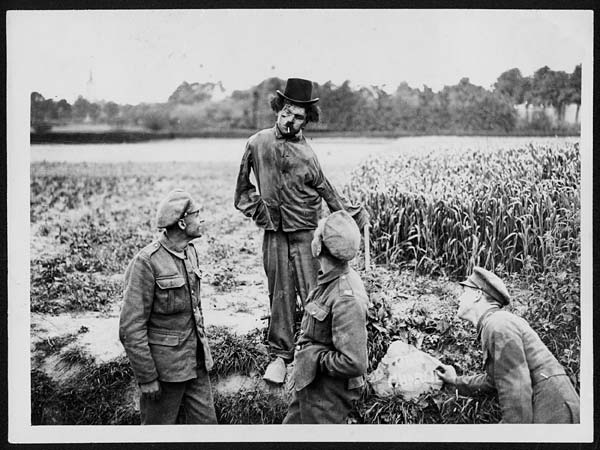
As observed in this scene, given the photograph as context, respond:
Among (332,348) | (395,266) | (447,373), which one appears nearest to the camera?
(332,348)

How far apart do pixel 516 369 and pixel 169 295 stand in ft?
9.08

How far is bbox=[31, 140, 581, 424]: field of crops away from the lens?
24.0 feet

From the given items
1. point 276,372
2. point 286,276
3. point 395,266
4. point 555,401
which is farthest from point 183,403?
point 555,401

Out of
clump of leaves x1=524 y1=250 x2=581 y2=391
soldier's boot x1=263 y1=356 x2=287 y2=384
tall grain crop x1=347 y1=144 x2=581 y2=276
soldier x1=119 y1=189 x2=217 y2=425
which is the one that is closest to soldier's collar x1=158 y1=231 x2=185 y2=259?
soldier x1=119 y1=189 x2=217 y2=425

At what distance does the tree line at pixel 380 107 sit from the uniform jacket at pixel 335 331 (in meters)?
2.65

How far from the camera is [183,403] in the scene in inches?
270

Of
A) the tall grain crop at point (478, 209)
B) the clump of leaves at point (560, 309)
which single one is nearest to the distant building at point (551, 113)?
the tall grain crop at point (478, 209)

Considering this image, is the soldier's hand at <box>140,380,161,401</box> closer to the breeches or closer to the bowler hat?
the bowler hat

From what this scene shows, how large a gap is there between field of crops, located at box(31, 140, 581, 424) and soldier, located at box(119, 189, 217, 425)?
0.79 m

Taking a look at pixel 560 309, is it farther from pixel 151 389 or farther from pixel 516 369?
pixel 151 389

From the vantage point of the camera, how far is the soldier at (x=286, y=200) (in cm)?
710

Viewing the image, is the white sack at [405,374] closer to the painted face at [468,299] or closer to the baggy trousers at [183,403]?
the painted face at [468,299]

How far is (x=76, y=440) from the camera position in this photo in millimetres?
7270

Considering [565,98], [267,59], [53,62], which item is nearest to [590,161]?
[565,98]
